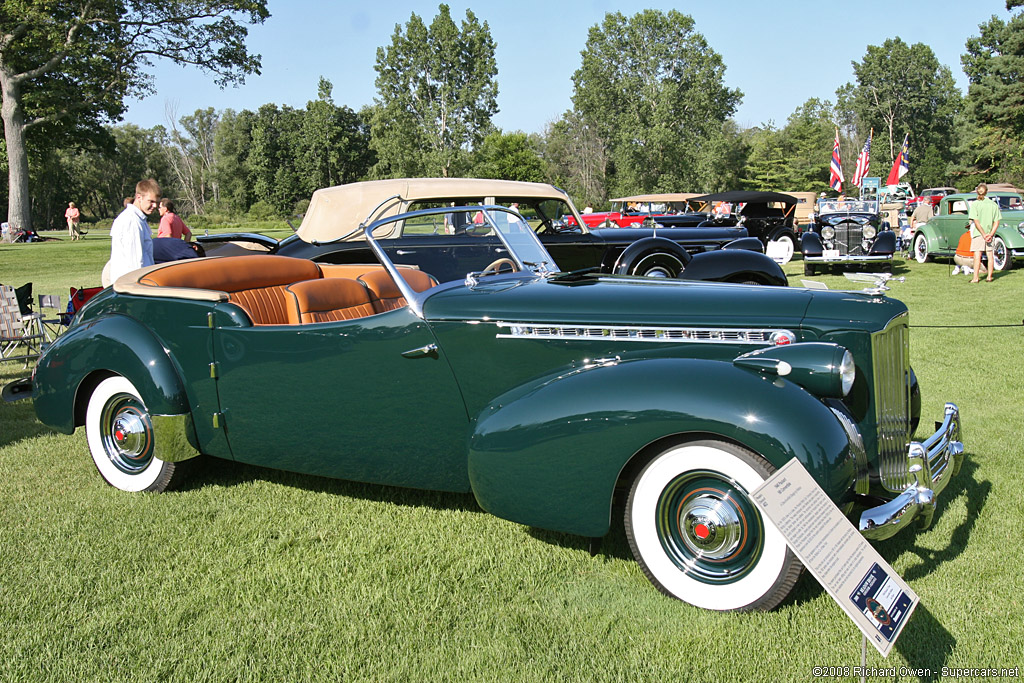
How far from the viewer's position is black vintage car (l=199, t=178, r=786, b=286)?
25.9 ft

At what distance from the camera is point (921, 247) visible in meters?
17.9

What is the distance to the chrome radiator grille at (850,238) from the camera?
16.0 meters

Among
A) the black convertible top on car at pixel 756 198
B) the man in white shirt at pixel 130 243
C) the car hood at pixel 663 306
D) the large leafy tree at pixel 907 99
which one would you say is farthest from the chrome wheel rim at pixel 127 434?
the large leafy tree at pixel 907 99

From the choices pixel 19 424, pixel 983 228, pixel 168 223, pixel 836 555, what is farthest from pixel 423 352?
pixel 983 228

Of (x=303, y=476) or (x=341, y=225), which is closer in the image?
(x=303, y=476)

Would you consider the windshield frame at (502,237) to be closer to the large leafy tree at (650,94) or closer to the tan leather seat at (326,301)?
the tan leather seat at (326,301)

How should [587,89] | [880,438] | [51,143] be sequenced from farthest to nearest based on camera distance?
[587,89] → [51,143] → [880,438]

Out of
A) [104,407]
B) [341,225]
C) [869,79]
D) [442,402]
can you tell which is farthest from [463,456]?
[869,79]

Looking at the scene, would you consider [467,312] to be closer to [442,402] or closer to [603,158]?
[442,402]

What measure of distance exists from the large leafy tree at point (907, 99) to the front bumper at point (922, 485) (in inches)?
2917

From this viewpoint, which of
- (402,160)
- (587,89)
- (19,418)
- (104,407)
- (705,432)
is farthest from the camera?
(587,89)

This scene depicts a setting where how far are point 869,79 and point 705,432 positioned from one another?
263ft

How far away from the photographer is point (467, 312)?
3348 millimetres

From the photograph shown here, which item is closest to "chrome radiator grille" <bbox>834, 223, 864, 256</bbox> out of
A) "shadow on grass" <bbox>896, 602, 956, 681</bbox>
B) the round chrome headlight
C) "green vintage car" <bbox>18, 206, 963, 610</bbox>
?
"green vintage car" <bbox>18, 206, 963, 610</bbox>
